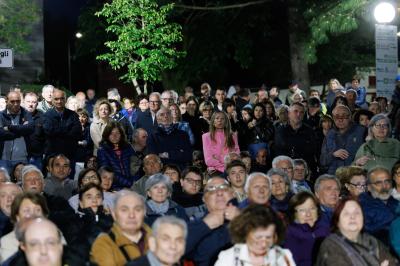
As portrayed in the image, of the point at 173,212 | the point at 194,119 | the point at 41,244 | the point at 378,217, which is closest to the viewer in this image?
the point at 41,244

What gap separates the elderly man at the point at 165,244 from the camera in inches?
248

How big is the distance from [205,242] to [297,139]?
5208mm

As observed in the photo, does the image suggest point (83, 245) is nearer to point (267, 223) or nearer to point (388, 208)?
point (267, 223)

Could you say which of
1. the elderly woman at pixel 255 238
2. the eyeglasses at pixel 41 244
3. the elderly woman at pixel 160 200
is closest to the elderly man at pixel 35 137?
the elderly woman at pixel 160 200

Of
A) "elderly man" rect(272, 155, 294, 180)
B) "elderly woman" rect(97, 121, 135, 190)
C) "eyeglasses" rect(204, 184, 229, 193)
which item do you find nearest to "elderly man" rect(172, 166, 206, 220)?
"elderly man" rect(272, 155, 294, 180)

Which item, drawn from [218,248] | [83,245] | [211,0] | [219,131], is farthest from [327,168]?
[211,0]

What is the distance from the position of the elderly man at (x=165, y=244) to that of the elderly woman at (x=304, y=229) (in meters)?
1.75

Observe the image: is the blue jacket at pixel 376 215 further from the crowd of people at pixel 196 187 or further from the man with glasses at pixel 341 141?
the man with glasses at pixel 341 141

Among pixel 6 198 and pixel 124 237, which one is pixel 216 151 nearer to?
pixel 6 198

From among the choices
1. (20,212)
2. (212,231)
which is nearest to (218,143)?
(212,231)

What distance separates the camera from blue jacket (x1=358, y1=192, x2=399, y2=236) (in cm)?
861

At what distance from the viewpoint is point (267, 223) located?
6.70 metres

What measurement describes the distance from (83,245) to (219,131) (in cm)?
548

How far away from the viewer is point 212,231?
7.43m
